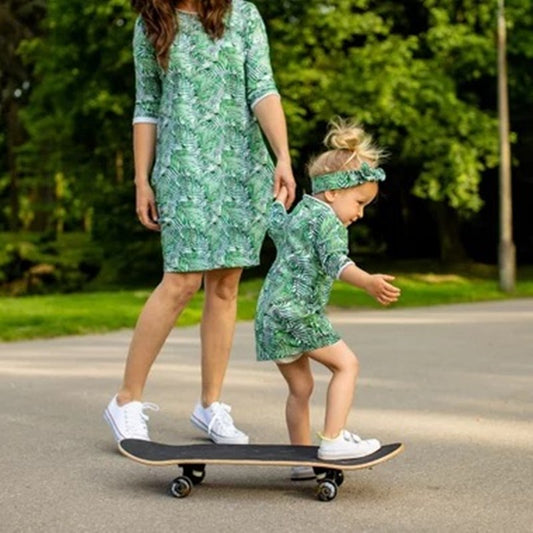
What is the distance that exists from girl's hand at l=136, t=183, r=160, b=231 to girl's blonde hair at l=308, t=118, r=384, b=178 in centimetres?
98

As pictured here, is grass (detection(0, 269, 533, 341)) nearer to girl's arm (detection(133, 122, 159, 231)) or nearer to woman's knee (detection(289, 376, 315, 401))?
girl's arm (detection(133, 122, 159, 231))

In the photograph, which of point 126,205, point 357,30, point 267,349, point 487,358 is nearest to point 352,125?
point 267,349

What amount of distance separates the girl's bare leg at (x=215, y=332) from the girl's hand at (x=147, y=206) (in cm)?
34

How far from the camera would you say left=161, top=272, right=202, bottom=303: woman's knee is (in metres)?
5.27

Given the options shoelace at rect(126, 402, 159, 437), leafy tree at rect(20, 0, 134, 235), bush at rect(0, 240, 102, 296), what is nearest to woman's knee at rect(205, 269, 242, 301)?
shoelace at rect(126, 402, 159, 437)

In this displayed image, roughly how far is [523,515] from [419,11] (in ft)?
83.3

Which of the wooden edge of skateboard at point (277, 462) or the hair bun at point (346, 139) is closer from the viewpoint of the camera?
the wooden edge of skateboard at point (277, 462)

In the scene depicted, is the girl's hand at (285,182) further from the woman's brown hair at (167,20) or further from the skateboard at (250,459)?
the skateboard at (250,459)

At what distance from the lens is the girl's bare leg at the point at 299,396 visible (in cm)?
465

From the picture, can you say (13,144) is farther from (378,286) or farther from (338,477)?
(378,286)

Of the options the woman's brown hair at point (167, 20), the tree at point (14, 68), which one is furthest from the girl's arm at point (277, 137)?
the tree at point (14, 68)

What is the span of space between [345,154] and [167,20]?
116 cm

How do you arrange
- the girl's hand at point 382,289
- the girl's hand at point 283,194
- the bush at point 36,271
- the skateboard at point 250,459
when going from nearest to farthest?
the girl's hand at point 382,289 → the skateboard at point 250,459 → the girl's hand at point 283,194 → the bush at point 36,271

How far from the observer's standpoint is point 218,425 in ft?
17.9
